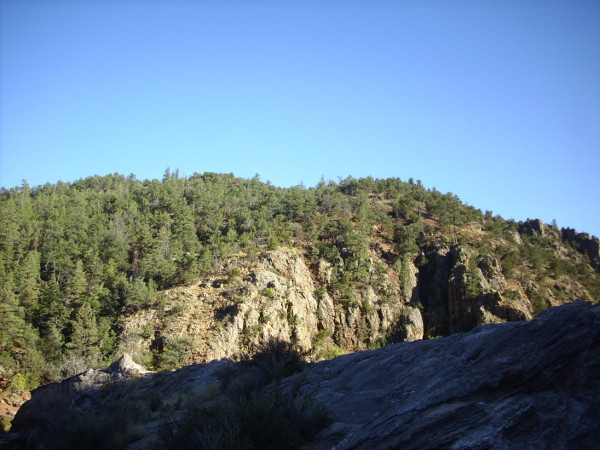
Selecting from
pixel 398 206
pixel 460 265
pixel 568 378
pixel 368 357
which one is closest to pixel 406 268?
pixel 460 265

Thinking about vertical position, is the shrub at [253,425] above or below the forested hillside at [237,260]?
below

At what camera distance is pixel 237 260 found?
38500mm

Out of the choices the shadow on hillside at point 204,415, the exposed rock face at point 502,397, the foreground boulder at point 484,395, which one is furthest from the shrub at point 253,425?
the exposed rock face at point 502,397

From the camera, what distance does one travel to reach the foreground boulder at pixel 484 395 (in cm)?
418

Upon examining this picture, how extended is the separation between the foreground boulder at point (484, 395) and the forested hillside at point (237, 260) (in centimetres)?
2351

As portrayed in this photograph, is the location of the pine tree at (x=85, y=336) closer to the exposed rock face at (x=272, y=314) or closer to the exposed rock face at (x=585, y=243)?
the exposed rock face at (x=272, y=314)

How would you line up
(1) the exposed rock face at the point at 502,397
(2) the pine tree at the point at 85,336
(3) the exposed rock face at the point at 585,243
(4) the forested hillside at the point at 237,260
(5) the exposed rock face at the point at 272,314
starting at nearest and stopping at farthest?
(1) the exposed rock face at the point at 502,397, (2) the pine tree at the point at 85,336, (5) the exposed rock face at the point at 272,314, (4) the forested hillside at the point at 237,260, (3) the exposed rock face at the point at 585,243

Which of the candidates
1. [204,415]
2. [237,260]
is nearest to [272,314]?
[237,260]

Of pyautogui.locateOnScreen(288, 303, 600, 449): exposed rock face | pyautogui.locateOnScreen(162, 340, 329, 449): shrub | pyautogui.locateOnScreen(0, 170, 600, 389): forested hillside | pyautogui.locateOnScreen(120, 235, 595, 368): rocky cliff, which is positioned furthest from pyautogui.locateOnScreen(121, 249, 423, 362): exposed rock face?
pyautogui.locateOnScreen(288, 303, 600, 449): exposed rock face

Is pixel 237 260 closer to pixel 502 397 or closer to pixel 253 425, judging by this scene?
pixel 253 425

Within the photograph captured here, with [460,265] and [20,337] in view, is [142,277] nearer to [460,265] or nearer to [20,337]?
[20,337]

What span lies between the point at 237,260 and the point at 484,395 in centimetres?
3468

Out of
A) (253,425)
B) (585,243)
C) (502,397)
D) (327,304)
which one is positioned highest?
(327,304)

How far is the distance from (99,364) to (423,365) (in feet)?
84.3
